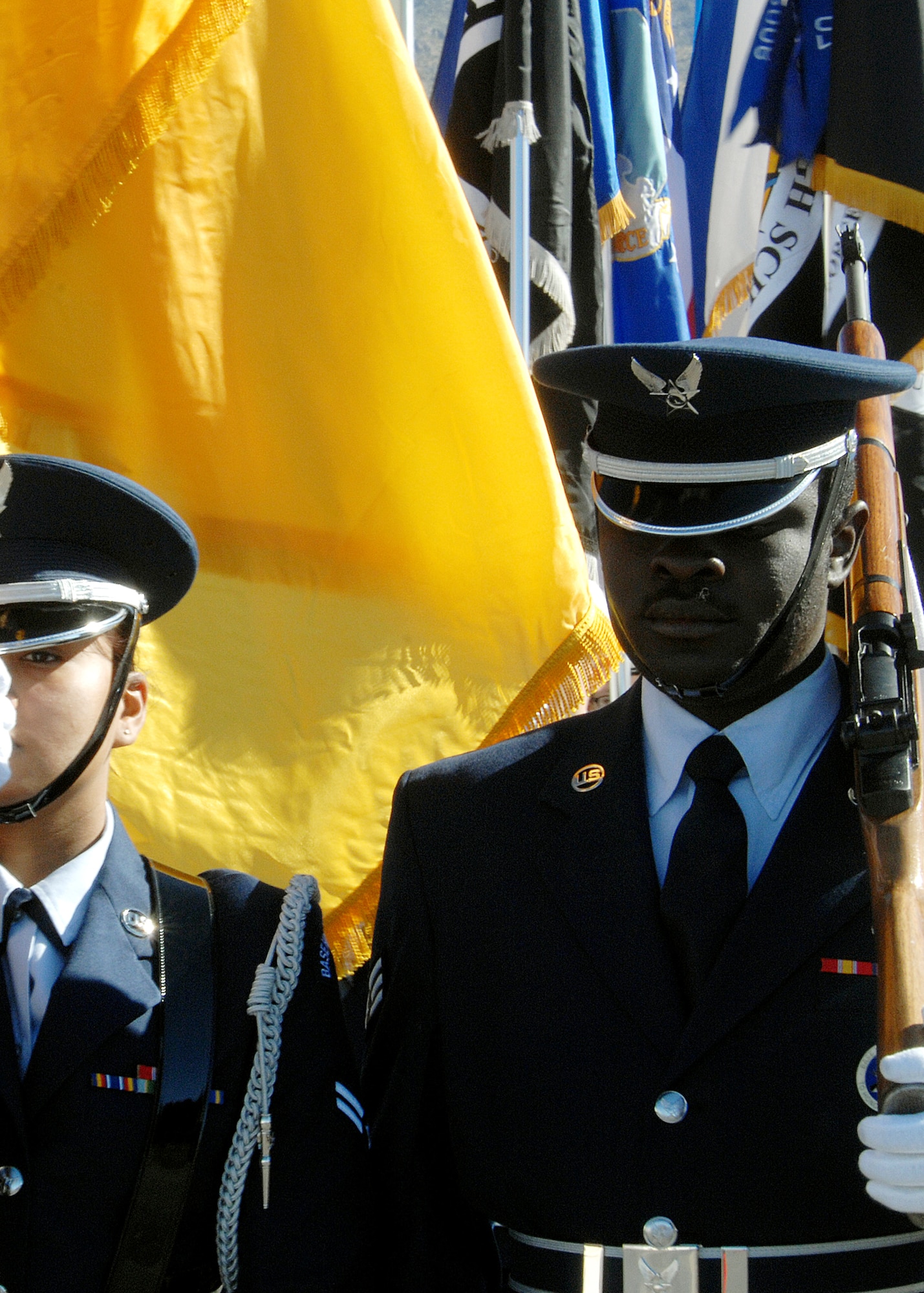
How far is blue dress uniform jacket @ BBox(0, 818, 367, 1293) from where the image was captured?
192 centimetres

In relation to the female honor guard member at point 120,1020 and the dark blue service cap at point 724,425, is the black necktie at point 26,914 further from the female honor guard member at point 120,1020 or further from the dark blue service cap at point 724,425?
the dark blue service cap at point 724,425

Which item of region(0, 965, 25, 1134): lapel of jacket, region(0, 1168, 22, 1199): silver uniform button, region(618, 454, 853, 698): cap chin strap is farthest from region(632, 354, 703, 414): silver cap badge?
region(0, 1168, 22, 1199): silver uniform button

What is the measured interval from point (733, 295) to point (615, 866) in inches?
151

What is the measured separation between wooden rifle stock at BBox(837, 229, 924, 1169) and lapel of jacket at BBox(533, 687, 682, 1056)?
35cm

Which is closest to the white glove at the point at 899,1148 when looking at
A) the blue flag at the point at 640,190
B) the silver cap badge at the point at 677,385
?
the silver cap badge at the point at 677,385

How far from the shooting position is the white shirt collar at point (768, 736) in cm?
212

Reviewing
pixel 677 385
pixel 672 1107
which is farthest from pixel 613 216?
pixel 672 1107

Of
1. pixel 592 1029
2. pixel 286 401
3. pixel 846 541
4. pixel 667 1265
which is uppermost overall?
pixel 286 401

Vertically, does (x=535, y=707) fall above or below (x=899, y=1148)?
above

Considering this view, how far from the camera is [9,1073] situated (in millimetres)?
1931

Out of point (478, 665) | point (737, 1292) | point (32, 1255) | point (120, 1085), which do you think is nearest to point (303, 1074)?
point (120, 1085)

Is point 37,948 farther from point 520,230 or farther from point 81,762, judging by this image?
point 520,230

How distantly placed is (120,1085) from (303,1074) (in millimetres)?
272

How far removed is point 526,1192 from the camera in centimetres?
206
